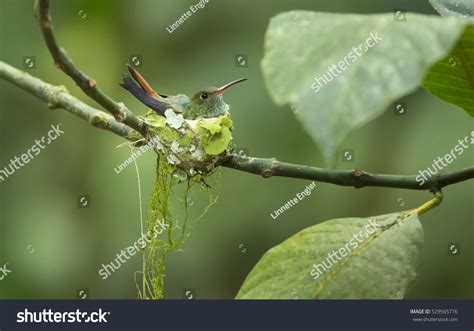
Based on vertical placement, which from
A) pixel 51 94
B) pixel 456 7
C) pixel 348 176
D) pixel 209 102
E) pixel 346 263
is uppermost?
pixel 51 94

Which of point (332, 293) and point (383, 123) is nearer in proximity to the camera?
point (332, 293)

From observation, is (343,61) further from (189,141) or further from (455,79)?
(189,141)

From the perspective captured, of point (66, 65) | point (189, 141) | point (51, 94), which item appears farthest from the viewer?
point (189, 141)

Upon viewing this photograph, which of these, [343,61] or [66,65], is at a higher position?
[66,65]

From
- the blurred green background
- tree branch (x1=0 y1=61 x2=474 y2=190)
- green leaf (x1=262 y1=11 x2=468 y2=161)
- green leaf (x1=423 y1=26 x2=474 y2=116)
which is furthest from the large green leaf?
the blurred green background

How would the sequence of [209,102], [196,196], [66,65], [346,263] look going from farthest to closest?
[196,196], [209,102], [346,263], [66,65]

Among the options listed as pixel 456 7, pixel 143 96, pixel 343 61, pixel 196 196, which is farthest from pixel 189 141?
pixel 196 196

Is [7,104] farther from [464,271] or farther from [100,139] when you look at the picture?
[464,271]

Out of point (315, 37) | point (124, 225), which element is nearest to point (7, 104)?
point (124, 225)

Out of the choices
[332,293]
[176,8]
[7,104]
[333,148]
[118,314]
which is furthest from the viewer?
[7,104]
